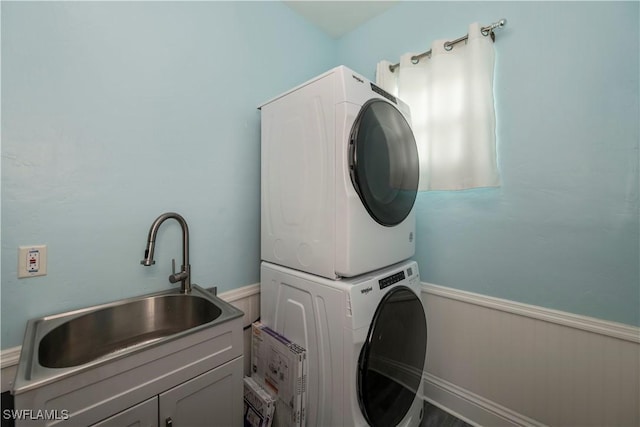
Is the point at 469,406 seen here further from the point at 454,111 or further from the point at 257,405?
the point at 454,111

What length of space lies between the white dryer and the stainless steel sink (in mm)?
464

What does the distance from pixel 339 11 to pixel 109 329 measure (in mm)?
2508

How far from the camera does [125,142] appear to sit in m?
1.23

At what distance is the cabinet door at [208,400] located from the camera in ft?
3.03

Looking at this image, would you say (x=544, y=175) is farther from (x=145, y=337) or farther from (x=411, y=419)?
(x=145, y=337)

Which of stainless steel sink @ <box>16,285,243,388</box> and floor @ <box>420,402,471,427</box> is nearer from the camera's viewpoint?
stainless steel sink @ <box>16,285,243,388</box>

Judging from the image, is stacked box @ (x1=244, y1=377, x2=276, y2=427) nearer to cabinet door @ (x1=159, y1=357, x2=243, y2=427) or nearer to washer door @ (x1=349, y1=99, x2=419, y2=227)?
cabinet door @ (x1=159, y1=357, x2=243, y2=427)

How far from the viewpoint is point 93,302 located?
116cm

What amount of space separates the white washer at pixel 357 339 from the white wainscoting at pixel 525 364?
374 millimetres

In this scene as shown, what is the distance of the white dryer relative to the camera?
111 cm

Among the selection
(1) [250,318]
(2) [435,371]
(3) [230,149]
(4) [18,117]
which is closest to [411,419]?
(2) [435,371]

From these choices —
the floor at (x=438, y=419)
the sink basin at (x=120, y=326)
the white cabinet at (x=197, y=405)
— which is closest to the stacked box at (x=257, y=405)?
the white cabinet at (x=197, y=405)

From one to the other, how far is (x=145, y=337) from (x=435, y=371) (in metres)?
1.79

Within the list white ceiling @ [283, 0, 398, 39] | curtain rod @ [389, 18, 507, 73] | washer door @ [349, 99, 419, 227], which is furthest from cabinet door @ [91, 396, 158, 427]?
white ceiling @ [283, 0, 398, 39]
